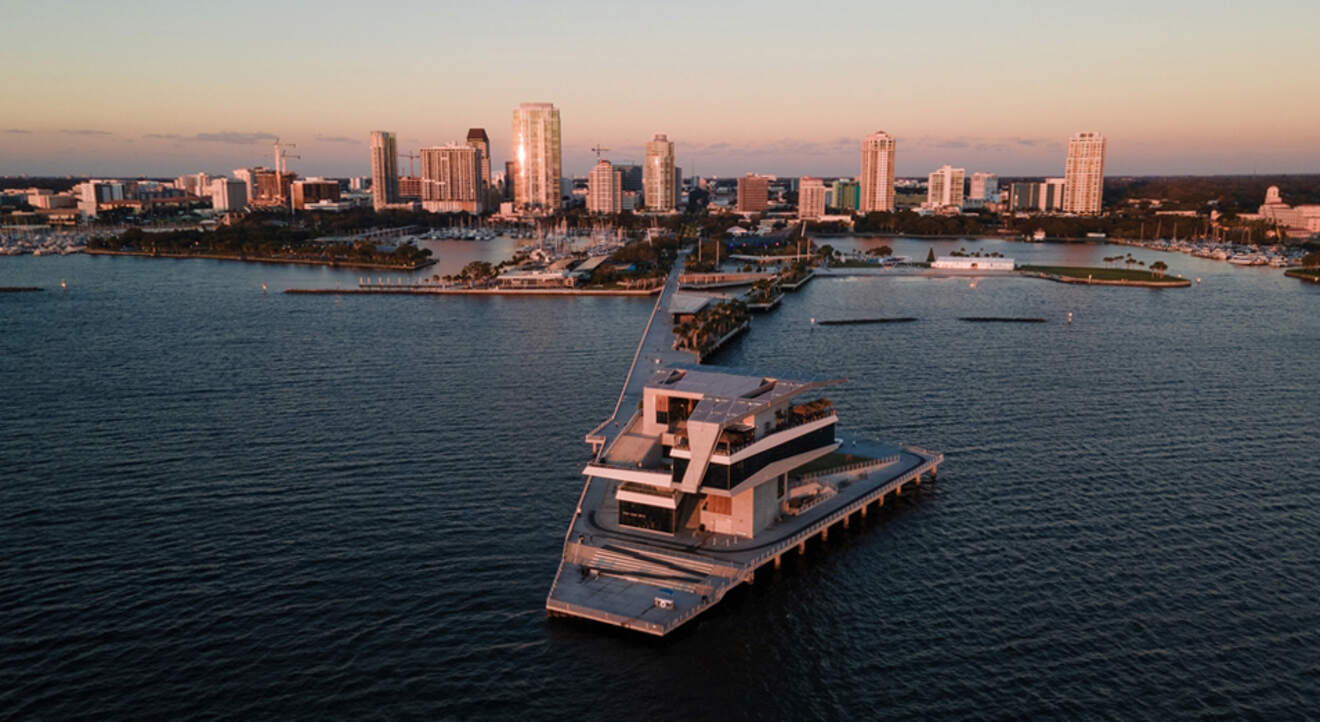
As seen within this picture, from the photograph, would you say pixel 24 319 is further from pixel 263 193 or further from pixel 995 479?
pixel 263 193

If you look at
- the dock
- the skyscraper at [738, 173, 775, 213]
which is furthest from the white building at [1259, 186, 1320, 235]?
the dock

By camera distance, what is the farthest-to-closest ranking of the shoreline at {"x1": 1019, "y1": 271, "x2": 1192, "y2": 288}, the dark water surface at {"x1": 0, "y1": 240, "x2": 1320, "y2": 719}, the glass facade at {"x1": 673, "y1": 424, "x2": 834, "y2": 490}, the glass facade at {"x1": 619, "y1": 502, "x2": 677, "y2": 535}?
1. the shoreline at {"x1": 1019, "y1": 271, "x2": 1192, "y2": 288}
2. the glass facade at {"x1": 619, "y1": 502, "x2": 677, "y2": 535}
3. the glass facade at {"x1": 673, "y1": 424, "x2": 834, "y2": 490}
4. the dark water surface at {"x1": 0, "y1": 240, "x2": 1320, "y2": 719}

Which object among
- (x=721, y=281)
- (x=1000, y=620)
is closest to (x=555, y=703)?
(x=1000, y=620)

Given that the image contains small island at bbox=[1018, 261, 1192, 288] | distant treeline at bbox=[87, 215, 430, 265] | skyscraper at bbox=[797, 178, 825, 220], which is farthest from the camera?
skyscraper at bbox=[797, 178, 825, 220]

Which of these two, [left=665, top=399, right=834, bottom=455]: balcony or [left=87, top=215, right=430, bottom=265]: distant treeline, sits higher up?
[left=87, top=215, right=430, bottom=265]: distant treeline

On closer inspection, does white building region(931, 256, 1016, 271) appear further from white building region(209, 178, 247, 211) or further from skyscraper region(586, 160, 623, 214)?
white building region(209, 178, 247, 211)

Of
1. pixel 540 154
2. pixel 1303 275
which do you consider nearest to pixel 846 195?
pixel 540 154

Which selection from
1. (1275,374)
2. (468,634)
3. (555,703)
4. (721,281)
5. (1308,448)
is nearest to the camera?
(555,703)
